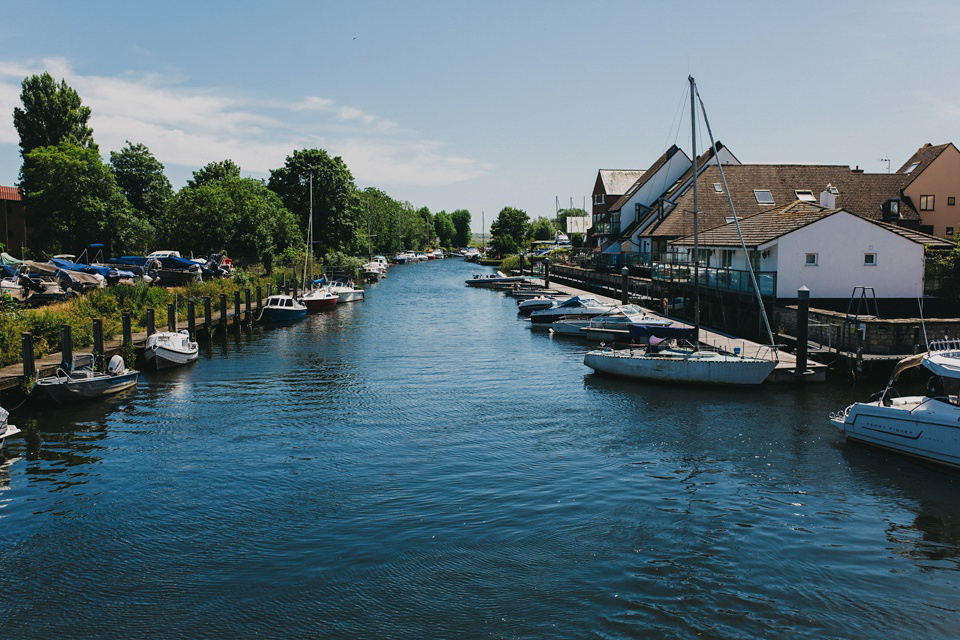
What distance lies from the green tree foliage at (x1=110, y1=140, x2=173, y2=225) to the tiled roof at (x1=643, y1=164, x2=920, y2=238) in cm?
5025

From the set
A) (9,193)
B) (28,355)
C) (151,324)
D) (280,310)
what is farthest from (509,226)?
(28,355)

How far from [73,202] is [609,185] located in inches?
2345

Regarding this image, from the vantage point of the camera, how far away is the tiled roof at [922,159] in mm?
57656

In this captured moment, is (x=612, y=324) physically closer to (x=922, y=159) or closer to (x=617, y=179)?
(x=922, y=159)

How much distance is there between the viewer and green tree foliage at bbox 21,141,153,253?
62750 mm

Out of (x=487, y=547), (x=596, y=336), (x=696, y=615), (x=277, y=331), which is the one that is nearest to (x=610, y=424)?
(x=487, y=547)

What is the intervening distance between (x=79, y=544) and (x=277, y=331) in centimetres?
3373

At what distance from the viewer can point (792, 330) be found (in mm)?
33312

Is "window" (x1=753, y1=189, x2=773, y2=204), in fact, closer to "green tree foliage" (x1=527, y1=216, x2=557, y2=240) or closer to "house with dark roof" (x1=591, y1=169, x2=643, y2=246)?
"house with dark roof" (x1=591, y1=169, x2=643, y2=246)

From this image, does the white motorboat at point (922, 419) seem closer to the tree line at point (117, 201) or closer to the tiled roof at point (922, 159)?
the tiled roof at point (922, 159)

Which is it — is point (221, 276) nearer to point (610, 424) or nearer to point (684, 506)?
point (610, 424)

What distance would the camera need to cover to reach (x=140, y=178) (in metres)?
76.1

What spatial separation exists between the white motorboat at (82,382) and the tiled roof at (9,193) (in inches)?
2000

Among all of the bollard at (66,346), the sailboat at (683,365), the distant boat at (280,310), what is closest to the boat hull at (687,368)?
the sailboat at (683,365)
